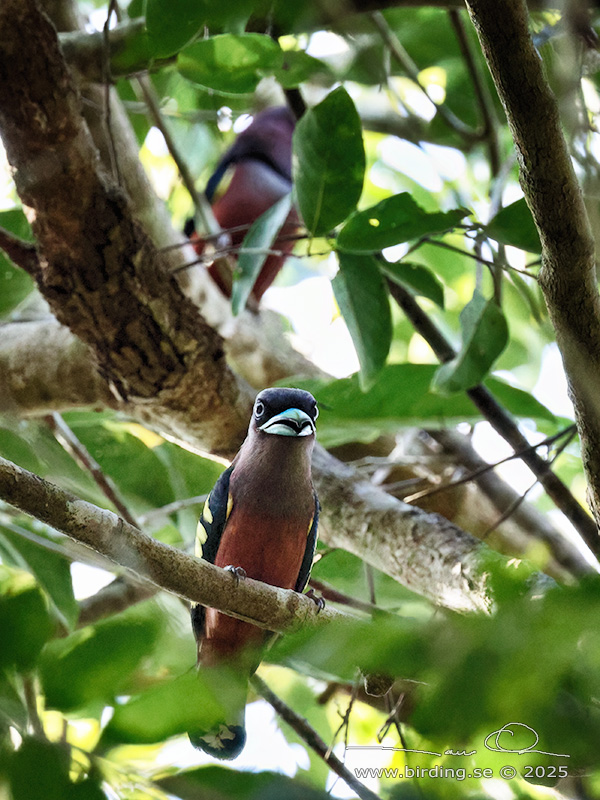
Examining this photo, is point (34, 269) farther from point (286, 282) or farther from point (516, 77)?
point (286, 282)

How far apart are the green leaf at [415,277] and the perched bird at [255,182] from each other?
56.0 inches

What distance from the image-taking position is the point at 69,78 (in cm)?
222

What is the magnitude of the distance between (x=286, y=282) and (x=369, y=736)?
2865mm

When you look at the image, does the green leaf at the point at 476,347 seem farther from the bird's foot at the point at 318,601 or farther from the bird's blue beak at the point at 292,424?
the bird's foot at the point at 318,601

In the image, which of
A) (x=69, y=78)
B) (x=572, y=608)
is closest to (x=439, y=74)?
(x=69, y=78)

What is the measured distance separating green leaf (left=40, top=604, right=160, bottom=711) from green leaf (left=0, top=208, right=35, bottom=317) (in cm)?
223

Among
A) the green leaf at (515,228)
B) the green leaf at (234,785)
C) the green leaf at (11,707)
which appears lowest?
the green leaf at (234,785)

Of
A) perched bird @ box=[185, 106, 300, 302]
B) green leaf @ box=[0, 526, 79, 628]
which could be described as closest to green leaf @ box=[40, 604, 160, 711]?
green leaf @ box=[0, 526, 79, 628]

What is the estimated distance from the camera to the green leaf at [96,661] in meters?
0.72

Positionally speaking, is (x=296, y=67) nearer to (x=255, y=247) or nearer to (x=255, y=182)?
(x=255, y=247)

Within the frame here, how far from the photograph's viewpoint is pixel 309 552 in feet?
8.74

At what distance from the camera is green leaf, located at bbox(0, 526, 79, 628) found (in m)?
2.16

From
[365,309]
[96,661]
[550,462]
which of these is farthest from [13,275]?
[96,661]
